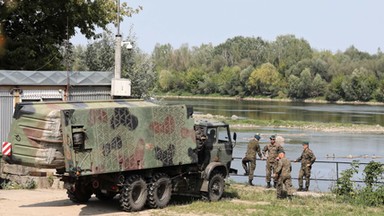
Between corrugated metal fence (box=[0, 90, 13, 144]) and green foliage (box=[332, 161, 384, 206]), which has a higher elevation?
corrugated metal fence (box=[0, 90, 13, 144])

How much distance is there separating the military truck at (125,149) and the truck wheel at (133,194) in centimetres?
3

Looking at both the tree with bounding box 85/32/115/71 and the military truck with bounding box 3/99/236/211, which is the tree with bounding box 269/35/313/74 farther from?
the military truck with bounding box 3/99/236/211

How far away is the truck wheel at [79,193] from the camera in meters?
17.3

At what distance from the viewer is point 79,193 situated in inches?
687

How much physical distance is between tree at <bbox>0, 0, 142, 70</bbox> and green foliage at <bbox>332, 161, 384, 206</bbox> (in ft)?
58.8

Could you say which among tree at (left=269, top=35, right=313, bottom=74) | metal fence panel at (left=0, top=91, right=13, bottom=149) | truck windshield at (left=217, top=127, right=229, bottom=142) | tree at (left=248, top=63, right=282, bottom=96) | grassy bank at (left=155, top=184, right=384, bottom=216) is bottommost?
grassy bank at (left=155, top=184, right=384, bottom=216)

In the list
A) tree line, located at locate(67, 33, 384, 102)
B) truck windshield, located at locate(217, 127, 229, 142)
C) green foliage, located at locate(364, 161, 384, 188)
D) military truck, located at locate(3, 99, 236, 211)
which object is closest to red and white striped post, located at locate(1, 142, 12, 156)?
military truck, located at locate(3, 99, 236, 211)

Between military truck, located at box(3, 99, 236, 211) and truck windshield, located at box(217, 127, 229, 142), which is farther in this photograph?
truck windshield, located at box(217, 127, 229, 142)

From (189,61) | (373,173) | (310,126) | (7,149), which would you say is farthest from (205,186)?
(189,61)

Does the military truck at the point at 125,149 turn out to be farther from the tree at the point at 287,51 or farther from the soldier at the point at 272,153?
the tree at the point at 287,51

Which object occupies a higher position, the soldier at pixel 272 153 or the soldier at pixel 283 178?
the soldier at pixel 272 153

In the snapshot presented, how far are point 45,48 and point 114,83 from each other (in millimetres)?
11861

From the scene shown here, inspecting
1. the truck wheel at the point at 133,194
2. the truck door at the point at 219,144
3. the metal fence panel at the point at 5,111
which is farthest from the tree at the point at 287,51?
the truck wheel at the point at 133,194

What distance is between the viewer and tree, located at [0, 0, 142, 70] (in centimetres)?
3306
